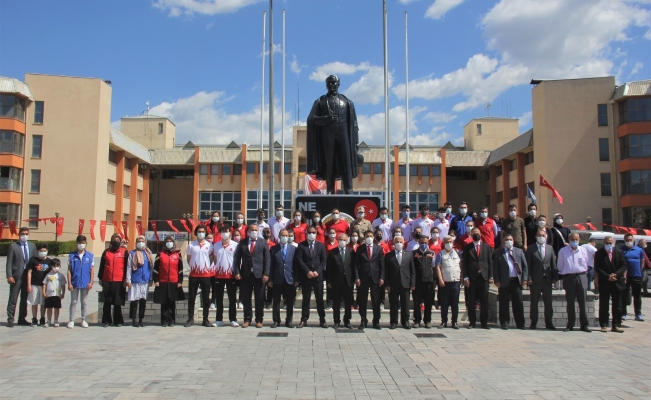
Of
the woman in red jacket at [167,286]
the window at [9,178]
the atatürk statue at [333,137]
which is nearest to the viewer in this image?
the woman in red jacket at [167,286]

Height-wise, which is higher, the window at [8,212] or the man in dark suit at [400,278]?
the window at [8,212]

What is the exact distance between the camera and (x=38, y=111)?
137ft

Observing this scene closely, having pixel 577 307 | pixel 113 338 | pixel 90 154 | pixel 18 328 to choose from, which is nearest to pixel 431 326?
pixel 577 307

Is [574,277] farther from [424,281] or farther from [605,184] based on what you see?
[605,184]

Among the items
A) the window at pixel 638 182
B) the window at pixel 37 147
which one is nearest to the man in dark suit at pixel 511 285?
the window at pixel 638 182

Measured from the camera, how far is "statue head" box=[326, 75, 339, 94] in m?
13.6

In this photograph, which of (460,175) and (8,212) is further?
(460,175)

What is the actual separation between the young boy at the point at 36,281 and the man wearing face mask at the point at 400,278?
21.3 ft

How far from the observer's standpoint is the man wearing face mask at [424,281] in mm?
10344

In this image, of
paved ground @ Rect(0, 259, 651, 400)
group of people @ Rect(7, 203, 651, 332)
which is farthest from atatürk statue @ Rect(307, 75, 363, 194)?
paved ground @ Rect(0, 259, 651, 400)

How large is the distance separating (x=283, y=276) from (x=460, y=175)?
49394mm

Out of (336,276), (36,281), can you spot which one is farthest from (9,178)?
(336,276)

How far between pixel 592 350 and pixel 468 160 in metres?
47.5

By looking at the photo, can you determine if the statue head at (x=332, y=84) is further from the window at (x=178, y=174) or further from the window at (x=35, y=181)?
the window at (x=178, y=174)
